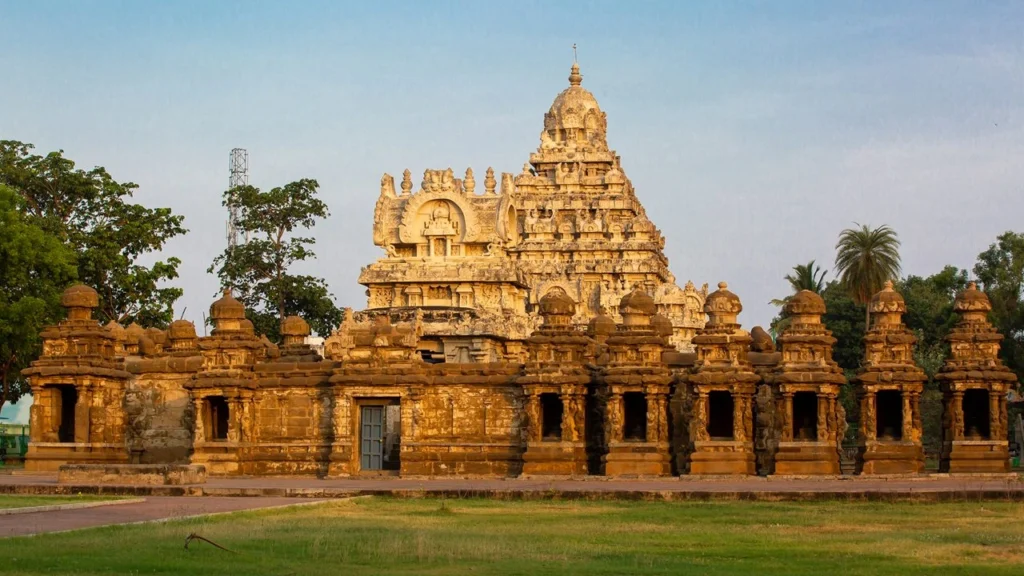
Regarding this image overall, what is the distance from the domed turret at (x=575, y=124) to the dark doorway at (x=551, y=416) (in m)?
42.8

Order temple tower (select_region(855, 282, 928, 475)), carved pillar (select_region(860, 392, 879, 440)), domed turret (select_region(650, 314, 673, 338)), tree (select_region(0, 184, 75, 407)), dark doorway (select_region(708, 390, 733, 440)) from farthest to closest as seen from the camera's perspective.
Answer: tree (select_region(0, 184, 75, 407)), domed turret (select_region(650, 314, 673, 338)), dark doorway (select_region(708, 390, 733, 440)), carved pillar (select_region(860, 392, 879, 440)), temple tower (select_region(855, 282, 928, 475))

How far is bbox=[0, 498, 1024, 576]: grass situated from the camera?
21.6m

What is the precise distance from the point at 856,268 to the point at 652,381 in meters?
39.7

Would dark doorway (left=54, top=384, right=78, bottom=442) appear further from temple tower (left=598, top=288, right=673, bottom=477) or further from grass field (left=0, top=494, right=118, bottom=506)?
temple tower (left=598, top=288, right=673, bottom=477)

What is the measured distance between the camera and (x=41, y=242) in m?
55.3

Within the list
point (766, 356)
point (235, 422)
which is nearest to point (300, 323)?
point (235, 422)

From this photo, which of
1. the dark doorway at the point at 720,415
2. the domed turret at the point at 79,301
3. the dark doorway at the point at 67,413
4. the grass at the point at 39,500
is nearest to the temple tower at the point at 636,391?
the dark doorway at the point at 720,415

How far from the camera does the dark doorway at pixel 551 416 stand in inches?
1678

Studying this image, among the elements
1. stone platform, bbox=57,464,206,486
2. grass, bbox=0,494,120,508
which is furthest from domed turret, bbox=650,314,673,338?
grass, bbox=0,494,120,508

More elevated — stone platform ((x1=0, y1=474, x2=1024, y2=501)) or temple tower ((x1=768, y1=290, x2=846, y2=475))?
temple tower ((x1=768, y1=290, x2=846, y2=475))

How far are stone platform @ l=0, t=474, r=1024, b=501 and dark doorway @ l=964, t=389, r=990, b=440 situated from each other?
348cm

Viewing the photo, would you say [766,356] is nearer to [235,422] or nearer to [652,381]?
[652,381]

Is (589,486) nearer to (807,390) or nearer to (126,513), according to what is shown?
(807,390)

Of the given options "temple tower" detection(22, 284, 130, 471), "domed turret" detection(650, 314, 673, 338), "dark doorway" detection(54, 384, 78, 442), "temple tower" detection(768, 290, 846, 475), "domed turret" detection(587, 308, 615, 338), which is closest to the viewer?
"temple tower" detection(768, 290, 846, 475)
